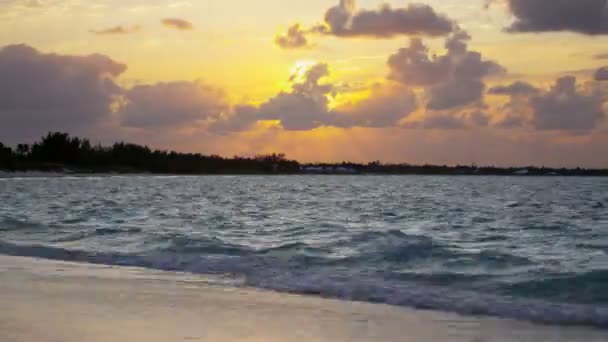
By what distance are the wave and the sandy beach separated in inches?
20.4

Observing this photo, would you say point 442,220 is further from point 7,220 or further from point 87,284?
point 87,284

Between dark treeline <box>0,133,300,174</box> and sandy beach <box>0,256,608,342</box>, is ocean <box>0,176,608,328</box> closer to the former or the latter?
sandy beach <box>0,256,608,342</box>

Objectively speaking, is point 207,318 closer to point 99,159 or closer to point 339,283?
point 339,283

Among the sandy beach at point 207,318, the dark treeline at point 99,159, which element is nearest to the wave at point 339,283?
the sandy beach at point 207,318

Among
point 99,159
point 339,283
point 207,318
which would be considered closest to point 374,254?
point 339,283

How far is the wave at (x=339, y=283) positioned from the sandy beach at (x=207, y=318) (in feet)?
1.70

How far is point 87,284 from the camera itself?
33.1ft

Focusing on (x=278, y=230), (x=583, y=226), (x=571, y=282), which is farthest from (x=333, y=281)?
(x=583, y=226)

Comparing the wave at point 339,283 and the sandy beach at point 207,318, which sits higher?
the sandy beach at point 207,318

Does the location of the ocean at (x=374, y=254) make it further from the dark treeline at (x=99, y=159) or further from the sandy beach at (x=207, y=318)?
the dark treeline at (x=99, y=159)

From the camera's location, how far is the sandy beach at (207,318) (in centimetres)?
688

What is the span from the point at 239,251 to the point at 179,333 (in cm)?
877

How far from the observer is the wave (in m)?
8.98

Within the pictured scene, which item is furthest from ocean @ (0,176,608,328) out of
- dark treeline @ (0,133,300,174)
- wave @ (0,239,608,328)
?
dark treeline @ (0,133,300,174)
